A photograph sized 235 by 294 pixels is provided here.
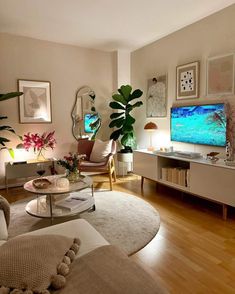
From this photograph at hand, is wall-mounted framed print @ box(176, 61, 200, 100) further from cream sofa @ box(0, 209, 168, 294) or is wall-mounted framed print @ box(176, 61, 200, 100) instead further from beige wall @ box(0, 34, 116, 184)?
cream sofa @ box(0, 209, 168, 294)

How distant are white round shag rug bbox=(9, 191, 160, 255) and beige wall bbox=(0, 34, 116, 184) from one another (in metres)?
1.53

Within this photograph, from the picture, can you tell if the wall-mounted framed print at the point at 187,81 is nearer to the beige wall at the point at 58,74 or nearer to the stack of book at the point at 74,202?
the beige wall at the point at 58,74

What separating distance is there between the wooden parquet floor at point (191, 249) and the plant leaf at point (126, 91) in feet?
6.80

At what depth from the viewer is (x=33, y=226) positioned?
2.66 m

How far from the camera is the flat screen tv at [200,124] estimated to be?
126 inches

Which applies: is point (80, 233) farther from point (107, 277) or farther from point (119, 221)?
point (119, 221)

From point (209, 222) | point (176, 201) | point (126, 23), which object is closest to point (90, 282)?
point (209, 222)

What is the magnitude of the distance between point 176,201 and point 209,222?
759 millimetres

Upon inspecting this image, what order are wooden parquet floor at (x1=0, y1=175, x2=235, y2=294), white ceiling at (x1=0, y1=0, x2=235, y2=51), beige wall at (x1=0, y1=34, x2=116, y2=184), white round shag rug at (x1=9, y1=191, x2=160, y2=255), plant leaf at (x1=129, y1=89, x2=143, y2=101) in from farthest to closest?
plant leaf at (x1=129, y1=89, x2=143, y2=101) < beige wall at (x1=0, y1=34, x2=116, y2=184) < white ceiling at (x1=0, y1=0, x2=235, y2=51) < white round shag rug at (x1=9, y1=191, x2=160, y2=255) < wooden parquet floor at (x1=0, y1=175, x2=235, y2=294)

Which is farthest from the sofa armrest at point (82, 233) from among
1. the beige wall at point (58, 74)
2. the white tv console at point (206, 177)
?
the beige wall at point (58, 74)

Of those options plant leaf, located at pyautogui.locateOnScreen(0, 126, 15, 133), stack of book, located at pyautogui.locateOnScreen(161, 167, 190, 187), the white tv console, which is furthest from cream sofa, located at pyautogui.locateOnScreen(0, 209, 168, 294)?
plant leaf, located at pyautogui.locateOnScreen(0, 126, 15, 133)

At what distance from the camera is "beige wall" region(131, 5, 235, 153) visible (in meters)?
3.19

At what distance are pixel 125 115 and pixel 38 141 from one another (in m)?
1.71

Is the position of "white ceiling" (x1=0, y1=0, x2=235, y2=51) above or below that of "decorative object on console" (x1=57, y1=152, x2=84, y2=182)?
above
